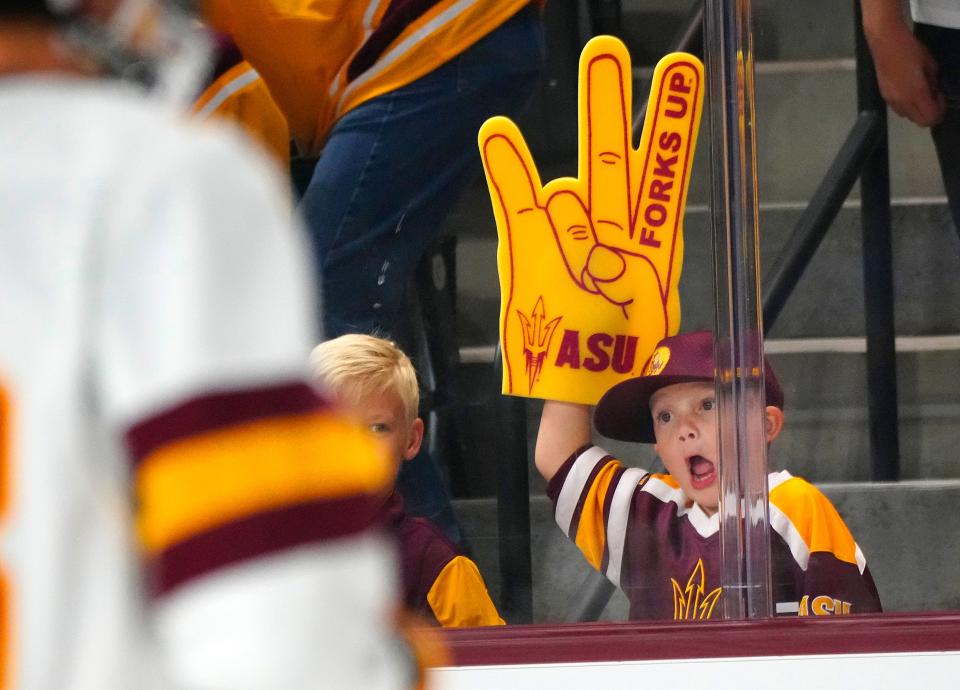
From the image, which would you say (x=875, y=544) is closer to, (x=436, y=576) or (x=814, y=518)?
(x=814, y=518)

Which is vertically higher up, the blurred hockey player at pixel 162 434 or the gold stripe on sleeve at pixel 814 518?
the blurred hockey player at pixel 162 434

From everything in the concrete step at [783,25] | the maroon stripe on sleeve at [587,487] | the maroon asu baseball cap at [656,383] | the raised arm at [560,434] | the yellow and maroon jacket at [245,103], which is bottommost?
the maroon stripe on sleeve at [587,487]

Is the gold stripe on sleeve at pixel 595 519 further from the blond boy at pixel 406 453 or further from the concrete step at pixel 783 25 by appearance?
the concrete step at pixel 783 25

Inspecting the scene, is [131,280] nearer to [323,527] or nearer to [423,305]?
[323,527]

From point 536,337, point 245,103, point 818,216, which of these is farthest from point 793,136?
point 245,103

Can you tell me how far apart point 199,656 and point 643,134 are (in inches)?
50.2

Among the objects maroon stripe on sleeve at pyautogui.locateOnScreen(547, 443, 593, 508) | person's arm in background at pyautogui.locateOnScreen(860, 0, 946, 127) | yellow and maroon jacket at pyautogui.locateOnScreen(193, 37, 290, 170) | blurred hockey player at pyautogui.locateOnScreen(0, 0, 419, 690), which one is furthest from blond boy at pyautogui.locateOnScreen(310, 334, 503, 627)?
blurred hockey player at pyautogui.locateOnScreen(0, 0, 419, 690)

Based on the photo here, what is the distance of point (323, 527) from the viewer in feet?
1.47

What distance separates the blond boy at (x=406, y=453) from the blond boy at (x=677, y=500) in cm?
13

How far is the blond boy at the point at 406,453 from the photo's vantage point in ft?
5.10

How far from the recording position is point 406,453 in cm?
160

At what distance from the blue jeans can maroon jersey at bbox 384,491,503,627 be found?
0.06ft

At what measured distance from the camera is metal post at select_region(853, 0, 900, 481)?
1613 mm

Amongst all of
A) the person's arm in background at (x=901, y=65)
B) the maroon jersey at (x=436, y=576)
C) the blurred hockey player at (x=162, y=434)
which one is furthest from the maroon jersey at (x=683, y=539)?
the blurred hockey player at (x=162, y=434)
